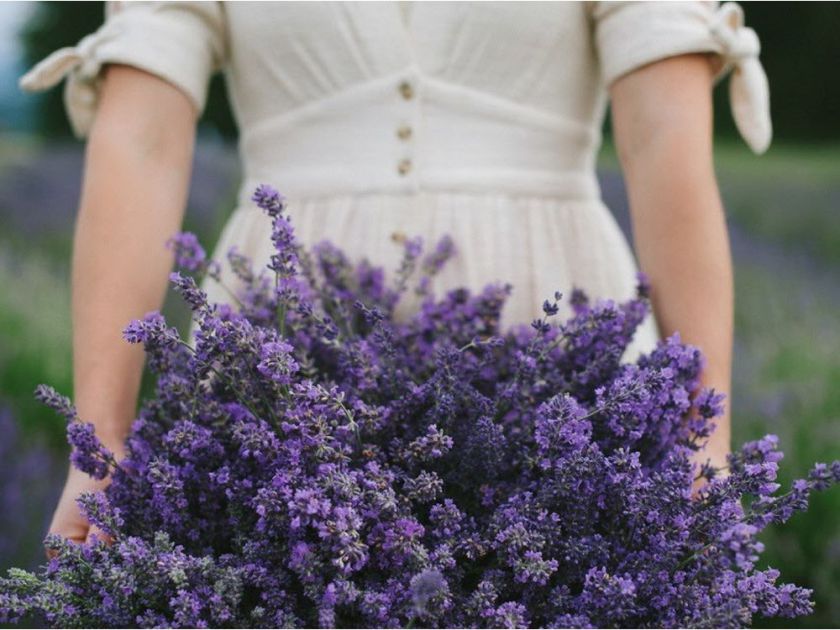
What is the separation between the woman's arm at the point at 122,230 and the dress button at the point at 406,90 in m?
0.33

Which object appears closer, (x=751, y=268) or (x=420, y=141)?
(x=420, y=141)

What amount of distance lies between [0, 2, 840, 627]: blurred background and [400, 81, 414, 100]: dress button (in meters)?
2.04

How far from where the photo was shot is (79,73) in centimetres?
165

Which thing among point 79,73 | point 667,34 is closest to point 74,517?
point 79,73

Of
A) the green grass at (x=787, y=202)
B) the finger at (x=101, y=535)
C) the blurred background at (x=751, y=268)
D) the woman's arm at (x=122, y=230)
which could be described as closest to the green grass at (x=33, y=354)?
the blurred background at (x=751, y=268)

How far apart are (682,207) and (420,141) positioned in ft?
1.32

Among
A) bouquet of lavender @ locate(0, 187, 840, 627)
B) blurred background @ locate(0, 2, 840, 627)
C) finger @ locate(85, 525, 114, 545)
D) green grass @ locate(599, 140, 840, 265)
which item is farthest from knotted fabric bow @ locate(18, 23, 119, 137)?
green grass @ locate(599, 140, 840, 265)

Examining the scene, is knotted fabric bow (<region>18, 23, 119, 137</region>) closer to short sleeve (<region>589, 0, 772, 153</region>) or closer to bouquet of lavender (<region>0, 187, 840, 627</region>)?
bouquet of lavender (<region>0, 187, 840, 627</region>)

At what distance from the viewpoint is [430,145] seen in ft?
5.29

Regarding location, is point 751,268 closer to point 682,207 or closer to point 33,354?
point 33,354

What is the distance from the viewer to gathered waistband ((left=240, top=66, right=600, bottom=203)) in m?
1.60

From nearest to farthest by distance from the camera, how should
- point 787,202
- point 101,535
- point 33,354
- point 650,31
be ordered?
point 101,535 → point 650,31 → point 33,354 → point 787,202

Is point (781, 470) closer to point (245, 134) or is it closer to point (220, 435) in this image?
point (245, 134)

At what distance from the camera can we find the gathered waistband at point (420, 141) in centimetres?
160
